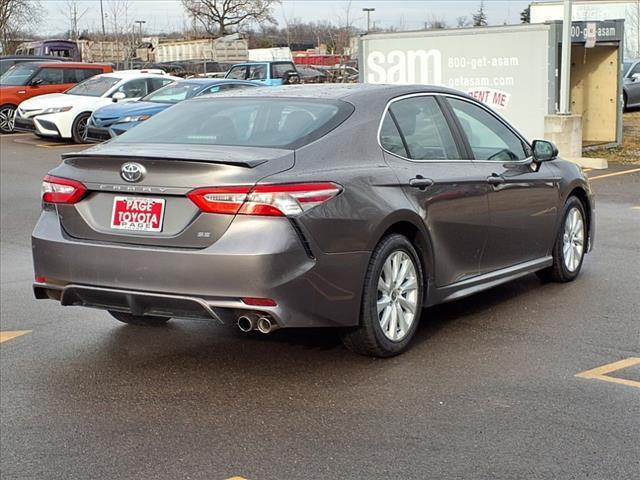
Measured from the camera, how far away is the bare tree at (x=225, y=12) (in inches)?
2721

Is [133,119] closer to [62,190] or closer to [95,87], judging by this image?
[95,87]

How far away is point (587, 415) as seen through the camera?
4.65 meters

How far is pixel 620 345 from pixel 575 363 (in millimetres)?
512

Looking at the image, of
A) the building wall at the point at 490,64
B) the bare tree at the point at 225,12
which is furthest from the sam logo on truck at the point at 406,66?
the bare tree at the point at 225,12

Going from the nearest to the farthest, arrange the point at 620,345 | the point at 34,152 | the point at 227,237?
1. the point at 227,237
2. the point at 620,345
3. the point at 34,152

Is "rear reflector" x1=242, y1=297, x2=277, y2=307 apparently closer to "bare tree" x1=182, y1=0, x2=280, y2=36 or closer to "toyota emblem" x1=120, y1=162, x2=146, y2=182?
"toyota emblem" x1=120, y1=162, x2=146, y2=182

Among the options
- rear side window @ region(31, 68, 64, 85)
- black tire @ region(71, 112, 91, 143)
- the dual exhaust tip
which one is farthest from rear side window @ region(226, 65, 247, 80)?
the dual exhaust tip

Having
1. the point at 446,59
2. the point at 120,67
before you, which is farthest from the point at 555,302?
the point at 120,67

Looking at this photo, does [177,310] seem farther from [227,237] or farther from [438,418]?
[438,418]

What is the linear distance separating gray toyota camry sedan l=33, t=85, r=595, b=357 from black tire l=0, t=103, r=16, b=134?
66.4ft

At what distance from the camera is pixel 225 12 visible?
70.4 metres

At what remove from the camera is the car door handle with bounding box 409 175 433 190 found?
571 cm

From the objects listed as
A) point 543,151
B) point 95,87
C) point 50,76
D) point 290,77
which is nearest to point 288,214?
point 543,151

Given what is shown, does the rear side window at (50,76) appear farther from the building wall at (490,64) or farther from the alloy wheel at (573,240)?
the alloy wheel at (573,240)
